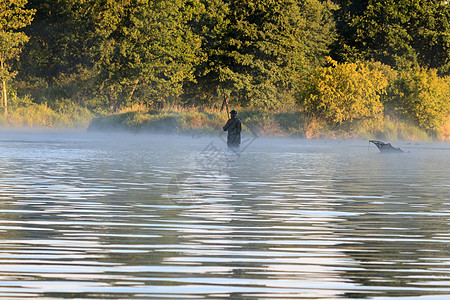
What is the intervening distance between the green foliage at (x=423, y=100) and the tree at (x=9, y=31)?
3005cm

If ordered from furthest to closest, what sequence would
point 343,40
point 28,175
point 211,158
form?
point 343,40, point 211,158, point 28,175

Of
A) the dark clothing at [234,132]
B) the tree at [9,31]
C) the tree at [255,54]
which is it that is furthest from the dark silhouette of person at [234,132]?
the tree at [9,31]

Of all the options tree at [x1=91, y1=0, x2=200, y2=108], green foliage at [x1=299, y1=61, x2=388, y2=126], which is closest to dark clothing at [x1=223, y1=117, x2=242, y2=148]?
green foliage at [x1=299, y1=61, x2=388, y2=126]

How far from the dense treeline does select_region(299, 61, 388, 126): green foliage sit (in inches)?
187

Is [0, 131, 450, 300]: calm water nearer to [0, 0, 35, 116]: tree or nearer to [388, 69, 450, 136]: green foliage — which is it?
[388, 69, 450, 136]: green foliage

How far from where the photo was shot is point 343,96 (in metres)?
54.8

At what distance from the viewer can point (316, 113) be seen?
182ft

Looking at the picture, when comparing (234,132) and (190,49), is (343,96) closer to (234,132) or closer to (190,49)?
(234,132)

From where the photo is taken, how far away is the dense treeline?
68312 millimetres

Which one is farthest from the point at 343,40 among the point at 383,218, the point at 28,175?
the point at 383,218

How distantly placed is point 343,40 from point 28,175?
50.4 meters

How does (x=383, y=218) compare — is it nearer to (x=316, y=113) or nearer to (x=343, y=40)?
(x=316, y=113)

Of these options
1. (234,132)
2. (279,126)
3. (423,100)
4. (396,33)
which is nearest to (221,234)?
(234,132)

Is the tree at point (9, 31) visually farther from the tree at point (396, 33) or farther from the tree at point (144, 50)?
the tree at point (396, 33)
